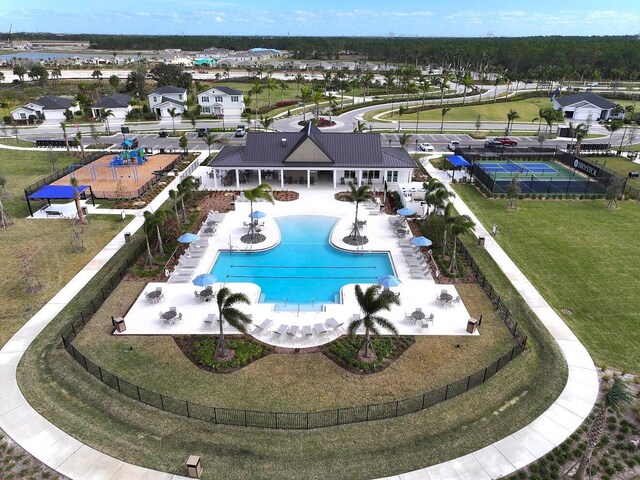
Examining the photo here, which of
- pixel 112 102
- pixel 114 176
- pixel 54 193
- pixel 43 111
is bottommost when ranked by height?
pixel 114 176

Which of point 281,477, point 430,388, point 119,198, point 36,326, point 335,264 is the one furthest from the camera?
point 119,198

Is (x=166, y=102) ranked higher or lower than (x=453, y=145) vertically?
higher

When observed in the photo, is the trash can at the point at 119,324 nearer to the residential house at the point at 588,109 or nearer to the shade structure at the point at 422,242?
the shade structure at the point at 422,242

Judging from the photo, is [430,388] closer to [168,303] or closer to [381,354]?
[381,354]

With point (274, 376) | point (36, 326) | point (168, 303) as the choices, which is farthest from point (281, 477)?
point (36, 326)

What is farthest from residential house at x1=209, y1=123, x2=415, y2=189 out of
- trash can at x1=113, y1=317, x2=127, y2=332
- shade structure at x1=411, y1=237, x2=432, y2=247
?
trash can at x1=113, y1=317, x2=127, y2=332

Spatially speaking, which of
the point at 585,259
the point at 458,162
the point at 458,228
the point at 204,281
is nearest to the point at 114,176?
the point at 204,281

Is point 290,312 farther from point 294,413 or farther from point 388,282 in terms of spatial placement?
point 294,413
